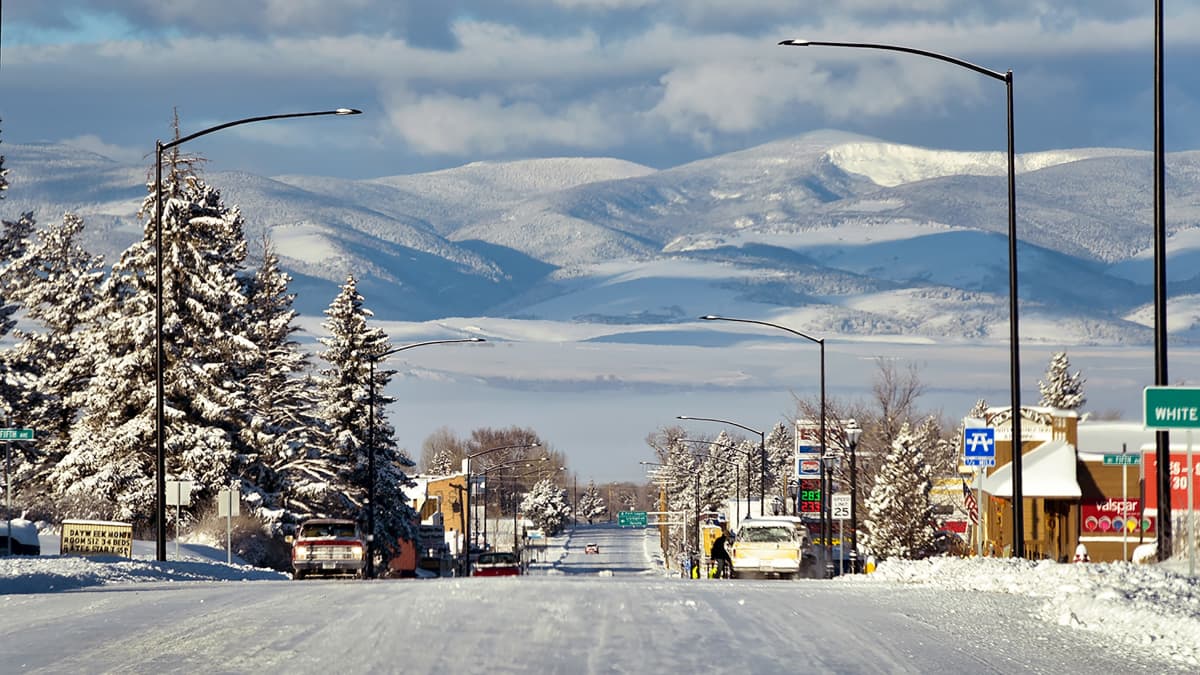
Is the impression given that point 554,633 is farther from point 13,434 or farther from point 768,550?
point 768,550

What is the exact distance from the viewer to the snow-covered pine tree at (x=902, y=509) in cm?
8506

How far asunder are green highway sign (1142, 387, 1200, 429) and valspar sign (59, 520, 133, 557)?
28436 millimetres

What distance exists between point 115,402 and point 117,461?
233 cm

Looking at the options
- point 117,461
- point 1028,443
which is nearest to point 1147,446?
point 1028,443

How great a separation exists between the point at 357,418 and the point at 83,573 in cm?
4734

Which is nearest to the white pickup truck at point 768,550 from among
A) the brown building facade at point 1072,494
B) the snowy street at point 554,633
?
the brown building facade at point 1072,494

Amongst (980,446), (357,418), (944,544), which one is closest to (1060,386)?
(944,544)

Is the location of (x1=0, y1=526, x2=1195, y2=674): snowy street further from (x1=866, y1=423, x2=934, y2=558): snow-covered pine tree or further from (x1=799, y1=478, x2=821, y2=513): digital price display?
(x1=799, y1=478, x2=821, y2=513): digital price display

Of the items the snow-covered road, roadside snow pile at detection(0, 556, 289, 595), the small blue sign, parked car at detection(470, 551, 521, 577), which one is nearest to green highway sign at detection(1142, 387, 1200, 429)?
the snow-covered road

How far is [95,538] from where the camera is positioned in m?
43.5

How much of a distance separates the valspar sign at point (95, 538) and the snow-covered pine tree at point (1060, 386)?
324 feet

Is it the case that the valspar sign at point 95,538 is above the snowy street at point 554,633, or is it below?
below

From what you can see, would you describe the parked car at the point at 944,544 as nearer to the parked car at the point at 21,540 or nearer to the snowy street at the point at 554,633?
the parked car at the point at 21,540

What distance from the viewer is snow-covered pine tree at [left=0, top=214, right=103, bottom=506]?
232 feet
